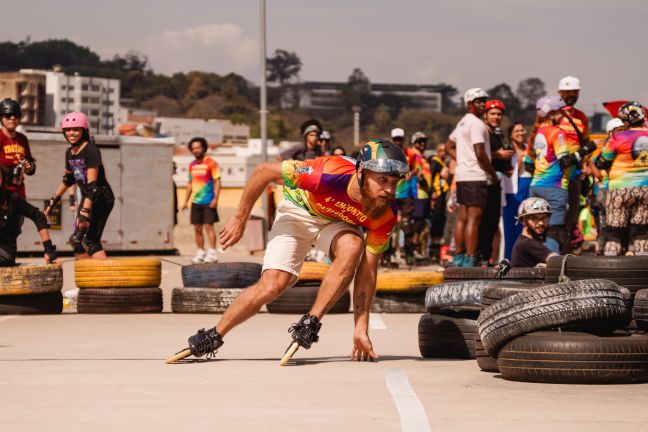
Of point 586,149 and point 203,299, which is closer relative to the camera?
point 203,299

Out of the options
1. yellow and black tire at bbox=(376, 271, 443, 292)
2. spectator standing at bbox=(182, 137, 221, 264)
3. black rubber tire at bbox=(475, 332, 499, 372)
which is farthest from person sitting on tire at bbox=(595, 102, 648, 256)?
spectator standing at bbox=(182, 137, 221, 264)

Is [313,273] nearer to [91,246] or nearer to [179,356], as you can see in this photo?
[91,246]

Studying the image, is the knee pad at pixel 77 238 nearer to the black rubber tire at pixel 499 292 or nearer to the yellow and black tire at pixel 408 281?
the yellow and black tire at pixel 408 281

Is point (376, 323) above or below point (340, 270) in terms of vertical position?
below

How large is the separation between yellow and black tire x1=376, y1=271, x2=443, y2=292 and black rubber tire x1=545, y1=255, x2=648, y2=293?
4252 millimetres

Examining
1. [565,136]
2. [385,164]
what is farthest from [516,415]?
[565,136]

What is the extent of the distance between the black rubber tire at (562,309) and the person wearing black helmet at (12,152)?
829 cm

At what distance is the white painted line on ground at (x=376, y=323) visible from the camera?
1285cm

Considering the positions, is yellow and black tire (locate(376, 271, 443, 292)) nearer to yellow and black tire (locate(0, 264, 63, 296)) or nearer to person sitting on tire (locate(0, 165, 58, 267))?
yellow and black tire (locate(0, 264, 63, 296))

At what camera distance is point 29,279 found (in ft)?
46.6

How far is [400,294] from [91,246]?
11.9ft

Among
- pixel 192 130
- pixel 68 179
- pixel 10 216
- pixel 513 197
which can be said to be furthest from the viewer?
pixel 192 130

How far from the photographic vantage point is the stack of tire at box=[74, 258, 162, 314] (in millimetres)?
14430

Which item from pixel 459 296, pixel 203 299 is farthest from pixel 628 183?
pixel 459 296
